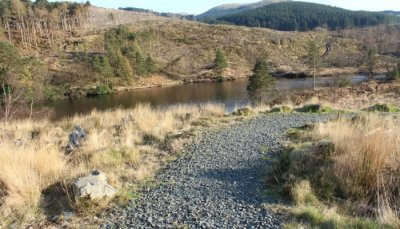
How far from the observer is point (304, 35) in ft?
257

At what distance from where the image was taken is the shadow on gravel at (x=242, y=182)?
395 centimetres

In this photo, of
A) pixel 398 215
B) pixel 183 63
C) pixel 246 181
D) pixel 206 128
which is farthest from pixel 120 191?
pixel 183 63

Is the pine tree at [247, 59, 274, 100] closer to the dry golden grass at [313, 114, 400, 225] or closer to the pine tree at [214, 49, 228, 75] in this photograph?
the dry golden grass at [313, 114, 400, 225]

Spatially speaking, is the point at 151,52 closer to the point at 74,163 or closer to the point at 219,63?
the point at 219,63

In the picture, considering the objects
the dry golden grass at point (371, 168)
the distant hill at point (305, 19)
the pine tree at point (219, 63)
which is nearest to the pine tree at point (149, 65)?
the pine tree at point (219, 63)

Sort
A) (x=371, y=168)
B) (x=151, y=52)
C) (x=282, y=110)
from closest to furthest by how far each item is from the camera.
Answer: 1. (x=371, y=168)
2. (x=282, y=110)
3. (x=151, y=52)

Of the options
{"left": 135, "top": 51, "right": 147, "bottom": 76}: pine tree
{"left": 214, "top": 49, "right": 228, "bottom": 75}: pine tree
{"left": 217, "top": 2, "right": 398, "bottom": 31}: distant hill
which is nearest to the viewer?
{"left": 135, "top": 51, "right": 147, "bottom": 76}: pine tree

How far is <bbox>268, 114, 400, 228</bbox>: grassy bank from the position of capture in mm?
3240

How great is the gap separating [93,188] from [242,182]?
2.28m

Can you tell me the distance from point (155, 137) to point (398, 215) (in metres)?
5.89

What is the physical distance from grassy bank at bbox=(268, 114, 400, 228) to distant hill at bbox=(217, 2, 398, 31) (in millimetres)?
136187

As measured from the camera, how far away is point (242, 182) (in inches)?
177

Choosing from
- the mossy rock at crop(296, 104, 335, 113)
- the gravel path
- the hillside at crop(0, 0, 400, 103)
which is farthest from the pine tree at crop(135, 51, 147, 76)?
the gravel path

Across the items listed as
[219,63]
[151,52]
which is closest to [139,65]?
[219,63]
